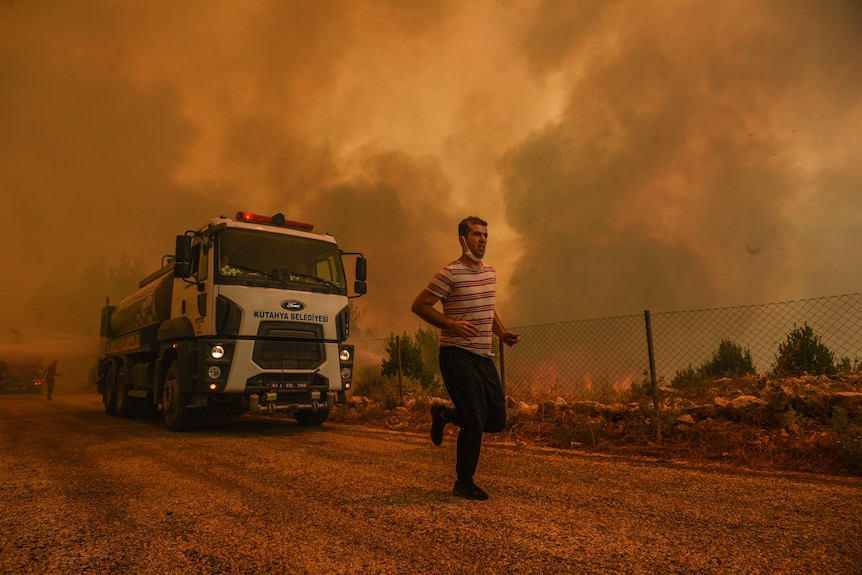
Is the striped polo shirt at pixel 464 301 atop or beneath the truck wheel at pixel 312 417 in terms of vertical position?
atop

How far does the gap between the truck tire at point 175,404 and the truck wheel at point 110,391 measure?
431 cm

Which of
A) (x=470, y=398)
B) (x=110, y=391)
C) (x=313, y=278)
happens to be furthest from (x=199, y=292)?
(x=110, y=391)

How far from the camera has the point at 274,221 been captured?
9.09 metres

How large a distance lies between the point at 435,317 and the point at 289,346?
527 cm

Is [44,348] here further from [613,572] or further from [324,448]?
[613,572]

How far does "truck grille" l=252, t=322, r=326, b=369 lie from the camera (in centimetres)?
827

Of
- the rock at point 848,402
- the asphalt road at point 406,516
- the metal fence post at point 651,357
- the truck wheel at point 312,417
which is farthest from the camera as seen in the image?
the truck wheel at point 312,417

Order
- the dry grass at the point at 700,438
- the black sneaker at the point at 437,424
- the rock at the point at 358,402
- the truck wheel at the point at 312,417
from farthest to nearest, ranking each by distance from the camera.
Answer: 1. the rock at the point at 358,402
2. the truck wheel at the point at 312,417
3. the dry grass at the point at 700,438
4. the black sneaker at the point at 437,424

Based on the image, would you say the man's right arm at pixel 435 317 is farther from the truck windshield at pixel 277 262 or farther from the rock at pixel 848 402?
the rock at pixel 848 402

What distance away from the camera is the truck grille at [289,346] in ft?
27.1

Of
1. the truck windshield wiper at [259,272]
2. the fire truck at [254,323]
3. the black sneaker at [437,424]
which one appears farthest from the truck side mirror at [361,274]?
the black sneaker at [437,424]

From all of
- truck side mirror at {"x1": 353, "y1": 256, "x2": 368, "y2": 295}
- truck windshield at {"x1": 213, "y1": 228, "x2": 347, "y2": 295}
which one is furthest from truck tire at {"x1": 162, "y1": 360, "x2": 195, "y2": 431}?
truck side mirror at {"x1": 353, "y1": 256, "x2": 368, "y2": 295}

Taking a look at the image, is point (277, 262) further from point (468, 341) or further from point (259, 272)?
point (468, 341)

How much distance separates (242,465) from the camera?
5480 millimetres
